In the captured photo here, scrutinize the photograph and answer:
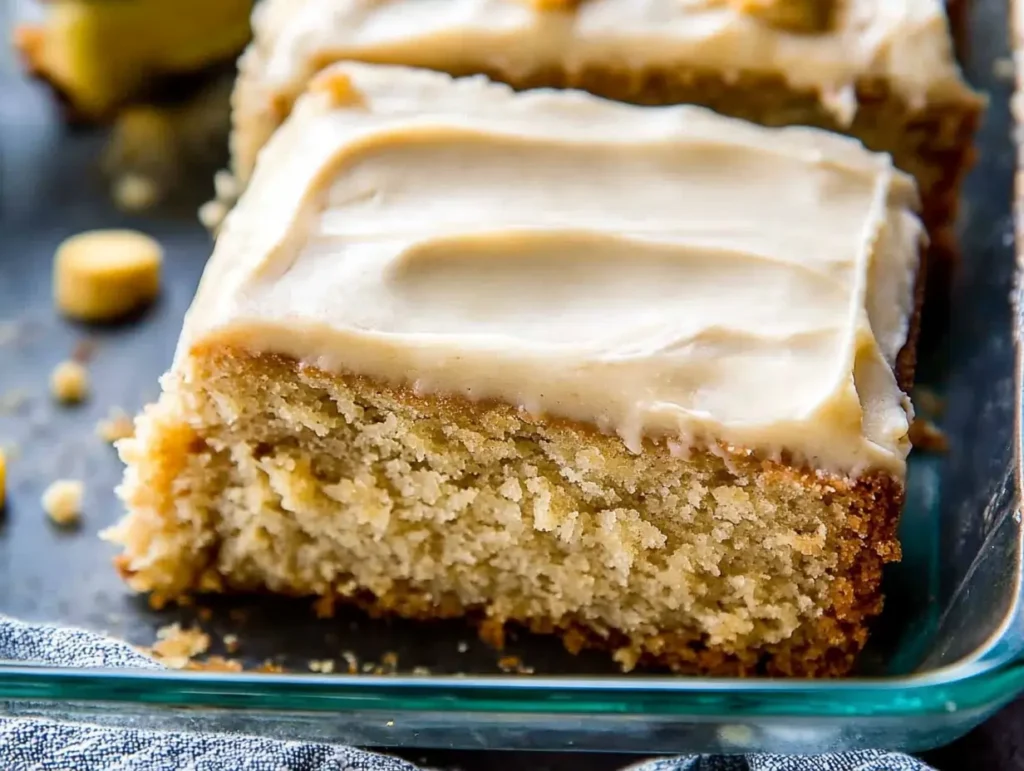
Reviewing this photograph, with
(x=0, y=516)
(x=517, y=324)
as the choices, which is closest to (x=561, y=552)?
(x=517, y=324)

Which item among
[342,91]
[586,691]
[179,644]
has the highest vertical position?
[342,91]

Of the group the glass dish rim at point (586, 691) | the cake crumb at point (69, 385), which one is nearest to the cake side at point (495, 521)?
the glass dish rim at point (586, 691)

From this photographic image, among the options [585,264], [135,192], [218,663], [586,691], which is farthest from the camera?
[135,192]

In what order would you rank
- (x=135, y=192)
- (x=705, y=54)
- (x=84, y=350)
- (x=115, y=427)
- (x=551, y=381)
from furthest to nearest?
(x=135, y=192) < (x=84, y=350) < (x=115, y=427) < (x=705, y=54) < (x=551, y=381)

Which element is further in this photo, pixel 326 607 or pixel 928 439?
pixel 928 439

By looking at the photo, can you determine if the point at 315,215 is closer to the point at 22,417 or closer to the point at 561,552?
the point at 561,552

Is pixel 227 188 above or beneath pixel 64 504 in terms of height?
above

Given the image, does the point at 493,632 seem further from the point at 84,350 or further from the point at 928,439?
the point at 84,350

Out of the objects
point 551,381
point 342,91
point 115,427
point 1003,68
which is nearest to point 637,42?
point 342,91
